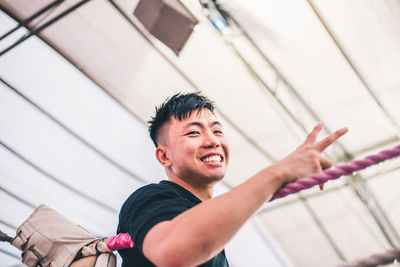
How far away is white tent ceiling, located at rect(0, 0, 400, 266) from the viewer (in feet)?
9.55

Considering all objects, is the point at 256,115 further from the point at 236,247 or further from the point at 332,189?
the point at 236,247

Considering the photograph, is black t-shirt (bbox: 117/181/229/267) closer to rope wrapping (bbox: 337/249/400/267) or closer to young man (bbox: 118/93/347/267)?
young man (bbox: 118/93/347/267)

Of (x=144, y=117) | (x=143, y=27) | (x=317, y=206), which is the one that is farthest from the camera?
(x=317, y=206)

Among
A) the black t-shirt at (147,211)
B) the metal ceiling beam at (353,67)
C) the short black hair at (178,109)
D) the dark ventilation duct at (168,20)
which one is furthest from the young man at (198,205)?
the metal ceiling beam at (353,67)

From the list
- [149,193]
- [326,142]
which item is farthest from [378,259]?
[149,193]

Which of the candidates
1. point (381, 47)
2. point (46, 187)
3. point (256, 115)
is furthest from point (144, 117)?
point (381, 47)

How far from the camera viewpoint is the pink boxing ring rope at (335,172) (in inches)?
22.5

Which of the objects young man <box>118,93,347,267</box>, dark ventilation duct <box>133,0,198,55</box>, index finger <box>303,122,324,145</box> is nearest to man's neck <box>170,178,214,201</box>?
young man <box>118,93,347,267</box>

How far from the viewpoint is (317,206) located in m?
5.07

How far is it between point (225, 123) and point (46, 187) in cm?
251

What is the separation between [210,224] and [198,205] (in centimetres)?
5

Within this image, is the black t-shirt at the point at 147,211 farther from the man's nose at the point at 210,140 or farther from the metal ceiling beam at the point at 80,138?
the metal ceiling beam at the point at 80,138

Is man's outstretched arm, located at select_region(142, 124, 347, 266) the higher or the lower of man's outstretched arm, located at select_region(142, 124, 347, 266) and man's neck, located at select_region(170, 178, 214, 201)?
the lower

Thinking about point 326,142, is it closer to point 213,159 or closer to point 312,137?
point 312,137
